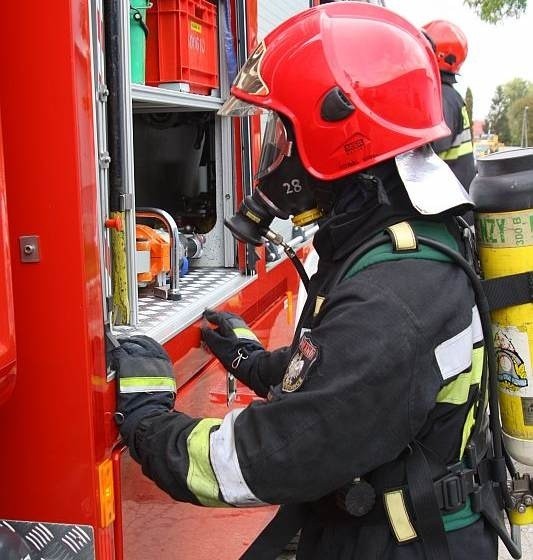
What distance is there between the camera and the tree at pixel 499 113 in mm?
62906

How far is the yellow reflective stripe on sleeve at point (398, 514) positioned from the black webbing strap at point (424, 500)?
20 mm

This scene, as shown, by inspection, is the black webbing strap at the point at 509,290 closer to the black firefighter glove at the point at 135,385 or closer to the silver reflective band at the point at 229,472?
the silver reflective band at the point at 229,472

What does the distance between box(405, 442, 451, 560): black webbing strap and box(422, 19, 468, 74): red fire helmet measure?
4.47m

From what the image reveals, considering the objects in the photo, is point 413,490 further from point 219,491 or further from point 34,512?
point 34,512

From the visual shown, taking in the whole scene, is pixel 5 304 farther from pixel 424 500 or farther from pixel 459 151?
pixel 459 151

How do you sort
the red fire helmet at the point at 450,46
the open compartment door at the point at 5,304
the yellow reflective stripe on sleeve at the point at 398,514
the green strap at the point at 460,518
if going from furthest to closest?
the red fire helmet at the point at 450,46 → the green strap at the point at 460,518 → the yellow reflective stripe on sleeve at the point at 398,514 → the open compartment door at the point at 5,304

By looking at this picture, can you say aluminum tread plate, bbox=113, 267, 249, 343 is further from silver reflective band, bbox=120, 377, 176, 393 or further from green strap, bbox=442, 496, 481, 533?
green strap, bbox=442, 496, 481, 533

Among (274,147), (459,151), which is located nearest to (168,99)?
(274,147)

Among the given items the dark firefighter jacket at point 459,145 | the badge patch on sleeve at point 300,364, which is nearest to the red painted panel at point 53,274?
the badge patch on sleeve at point 300,364

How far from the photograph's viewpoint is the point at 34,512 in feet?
5.28

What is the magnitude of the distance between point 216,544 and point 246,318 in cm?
79

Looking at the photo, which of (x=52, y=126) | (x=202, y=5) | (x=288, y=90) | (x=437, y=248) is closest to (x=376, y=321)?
(x=437, y=248)

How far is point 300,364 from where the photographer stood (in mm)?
1535

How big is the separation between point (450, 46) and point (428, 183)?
4581 mm
